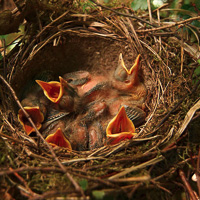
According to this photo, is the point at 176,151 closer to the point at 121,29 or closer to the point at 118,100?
the point at 118,100

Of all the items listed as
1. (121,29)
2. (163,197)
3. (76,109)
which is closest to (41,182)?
(163,197)

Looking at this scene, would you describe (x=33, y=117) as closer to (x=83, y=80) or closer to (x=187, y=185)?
(x=83, y=80)

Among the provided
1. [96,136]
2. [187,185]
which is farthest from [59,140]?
[187,185]

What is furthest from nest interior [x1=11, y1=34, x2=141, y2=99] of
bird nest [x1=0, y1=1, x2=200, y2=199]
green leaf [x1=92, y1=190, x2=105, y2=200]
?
green leaf [x1=92, y1=190, x2=105, y2=200]

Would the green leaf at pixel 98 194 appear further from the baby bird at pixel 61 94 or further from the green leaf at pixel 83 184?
the baby bird at pixel 61 94

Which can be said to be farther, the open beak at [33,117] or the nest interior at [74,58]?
the nest interior at [74,58]

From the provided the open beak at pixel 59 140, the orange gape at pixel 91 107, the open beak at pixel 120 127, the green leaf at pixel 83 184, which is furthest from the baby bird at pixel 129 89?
the green leaf at pixel 83 184
